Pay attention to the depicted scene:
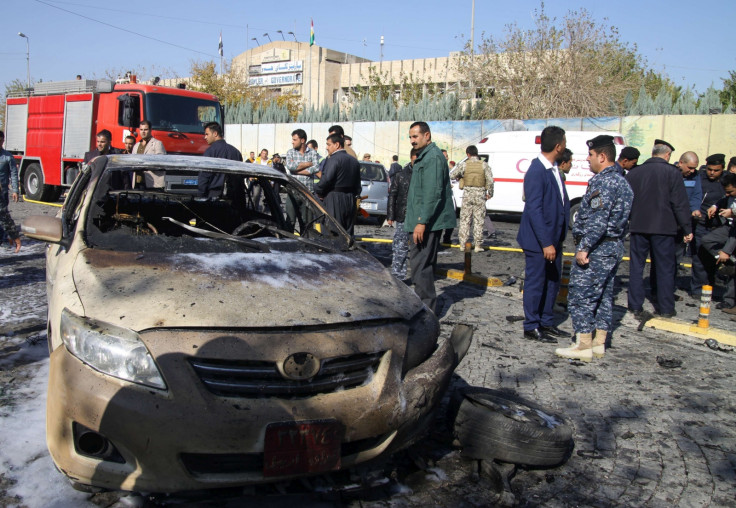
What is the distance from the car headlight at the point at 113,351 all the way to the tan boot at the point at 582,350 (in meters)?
3.81

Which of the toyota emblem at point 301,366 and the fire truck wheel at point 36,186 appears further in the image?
the fire truck wheel at point 36,186

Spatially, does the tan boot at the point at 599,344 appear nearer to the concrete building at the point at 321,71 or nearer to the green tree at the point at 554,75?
the green tree at the point at 554,75

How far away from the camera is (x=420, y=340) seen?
299cm

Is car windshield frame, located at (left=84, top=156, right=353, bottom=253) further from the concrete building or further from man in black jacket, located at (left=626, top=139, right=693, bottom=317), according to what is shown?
the concrete building

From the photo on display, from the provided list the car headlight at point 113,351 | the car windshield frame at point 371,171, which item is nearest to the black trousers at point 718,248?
the car headlight at point 113,351

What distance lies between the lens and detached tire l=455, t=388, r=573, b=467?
307 centimetres

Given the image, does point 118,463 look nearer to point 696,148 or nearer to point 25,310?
point 25,310

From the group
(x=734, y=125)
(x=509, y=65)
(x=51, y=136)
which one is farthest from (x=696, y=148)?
(x=51, y=136)

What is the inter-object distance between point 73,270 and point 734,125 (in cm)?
2043

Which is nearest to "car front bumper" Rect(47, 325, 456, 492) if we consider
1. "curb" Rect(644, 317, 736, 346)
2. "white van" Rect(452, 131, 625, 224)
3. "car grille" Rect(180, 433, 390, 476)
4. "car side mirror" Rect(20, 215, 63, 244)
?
"car grille" Rect(180, 433, 390, 476)

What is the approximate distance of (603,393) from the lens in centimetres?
438

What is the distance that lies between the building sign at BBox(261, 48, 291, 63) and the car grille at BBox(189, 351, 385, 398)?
57021mm

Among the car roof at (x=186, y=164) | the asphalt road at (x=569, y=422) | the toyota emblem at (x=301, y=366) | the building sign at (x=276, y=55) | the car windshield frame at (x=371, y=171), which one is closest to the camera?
the toyota emblem at (x=301, y=366)

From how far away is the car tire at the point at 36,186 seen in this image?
17.8 metres
